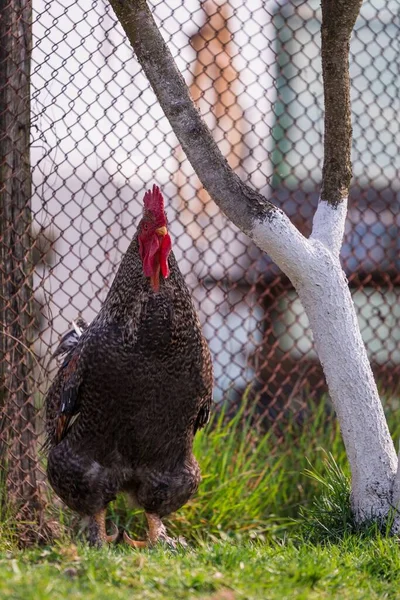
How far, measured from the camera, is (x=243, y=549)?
127 inches

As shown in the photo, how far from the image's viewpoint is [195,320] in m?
3.88

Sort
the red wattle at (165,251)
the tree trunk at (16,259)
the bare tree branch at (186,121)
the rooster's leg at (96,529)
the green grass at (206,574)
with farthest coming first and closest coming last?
the tree trunk at (16,259)
the rooster's leg at (96,529)
the red wattle at (165,251)
the bare tree branch at (186,121)
the green grass at (206,574)

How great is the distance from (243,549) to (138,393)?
0.86 meters

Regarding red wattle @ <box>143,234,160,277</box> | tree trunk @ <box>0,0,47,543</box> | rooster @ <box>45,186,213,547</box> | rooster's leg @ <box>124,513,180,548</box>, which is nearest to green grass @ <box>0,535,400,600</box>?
rooster @ <box>45,186,213,547</box>

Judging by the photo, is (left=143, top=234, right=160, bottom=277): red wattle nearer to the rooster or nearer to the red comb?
the rooster

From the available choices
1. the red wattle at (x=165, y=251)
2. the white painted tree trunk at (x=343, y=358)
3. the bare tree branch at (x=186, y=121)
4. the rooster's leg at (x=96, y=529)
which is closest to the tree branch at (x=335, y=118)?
the white painted tree trunk at (x=343, y=358)

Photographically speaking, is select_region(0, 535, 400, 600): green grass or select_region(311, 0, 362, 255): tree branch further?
select_region(311, 0, 362, 255): tree branch

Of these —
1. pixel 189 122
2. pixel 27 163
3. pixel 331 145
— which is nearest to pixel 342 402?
pixel 331 145

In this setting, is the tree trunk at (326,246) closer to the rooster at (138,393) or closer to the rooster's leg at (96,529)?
the rooster at (138,393)

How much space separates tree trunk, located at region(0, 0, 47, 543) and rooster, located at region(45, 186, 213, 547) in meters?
0.60

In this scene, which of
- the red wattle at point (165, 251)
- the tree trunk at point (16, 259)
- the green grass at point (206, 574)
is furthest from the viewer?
the tree trunk at point (16, 259)

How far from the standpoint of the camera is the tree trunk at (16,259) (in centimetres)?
443

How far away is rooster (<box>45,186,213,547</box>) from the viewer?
374 cm

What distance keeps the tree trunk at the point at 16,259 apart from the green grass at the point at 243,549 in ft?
0.90
